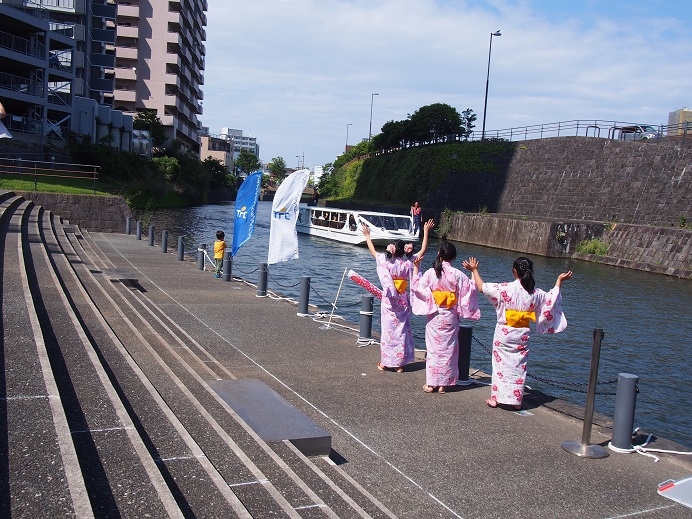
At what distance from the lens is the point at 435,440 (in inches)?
252

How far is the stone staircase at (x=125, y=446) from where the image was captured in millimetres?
3557

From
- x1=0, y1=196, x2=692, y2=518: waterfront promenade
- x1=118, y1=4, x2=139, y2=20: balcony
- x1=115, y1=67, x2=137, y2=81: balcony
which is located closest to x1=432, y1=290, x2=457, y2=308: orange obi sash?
x1=0, y1=196, x2=692, y2=518: waterfront promenade

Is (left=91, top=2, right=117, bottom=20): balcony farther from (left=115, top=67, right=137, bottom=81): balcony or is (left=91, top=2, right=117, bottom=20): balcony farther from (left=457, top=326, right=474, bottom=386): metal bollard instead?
(left=457, top=326, right=474, bottom=386): metal bollard

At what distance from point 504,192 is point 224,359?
1523 inches

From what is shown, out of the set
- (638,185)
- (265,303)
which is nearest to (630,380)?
(265,303)

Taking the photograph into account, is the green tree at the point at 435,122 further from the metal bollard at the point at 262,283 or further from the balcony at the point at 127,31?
the metal bollard at the point at 262,283

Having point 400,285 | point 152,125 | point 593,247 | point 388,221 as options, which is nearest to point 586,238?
point 593,247

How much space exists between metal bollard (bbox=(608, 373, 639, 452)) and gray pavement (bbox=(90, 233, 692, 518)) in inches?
5.8

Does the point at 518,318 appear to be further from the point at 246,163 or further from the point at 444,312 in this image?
the point at 246,163

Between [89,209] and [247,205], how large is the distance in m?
16.9

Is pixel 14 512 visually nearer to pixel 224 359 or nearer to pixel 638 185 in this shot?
pixel 224 359

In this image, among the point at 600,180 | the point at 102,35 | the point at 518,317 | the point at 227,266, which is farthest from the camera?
the point at 102,35

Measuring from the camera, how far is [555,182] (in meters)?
40.1

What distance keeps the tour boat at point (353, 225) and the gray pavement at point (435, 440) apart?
2516cm
